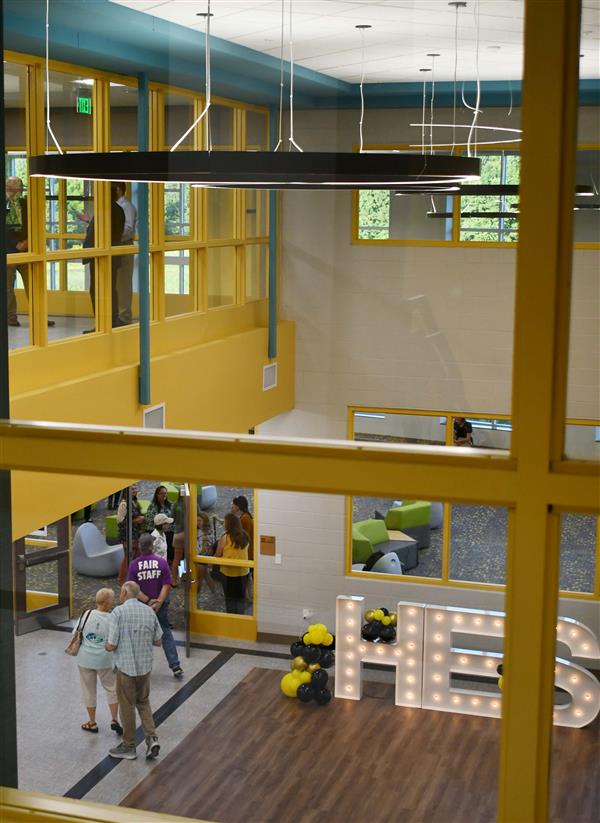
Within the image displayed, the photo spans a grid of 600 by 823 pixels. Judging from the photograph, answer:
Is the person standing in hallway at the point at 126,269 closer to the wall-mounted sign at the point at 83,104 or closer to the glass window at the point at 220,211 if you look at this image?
the glass window at the point at 220,211

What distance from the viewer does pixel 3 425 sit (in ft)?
6.02

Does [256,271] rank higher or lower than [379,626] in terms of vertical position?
higher

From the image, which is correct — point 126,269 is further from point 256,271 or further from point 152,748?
point 152,748

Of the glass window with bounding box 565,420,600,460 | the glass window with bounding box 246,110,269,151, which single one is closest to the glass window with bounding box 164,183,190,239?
the glass window with bounding box 246,110,269,151

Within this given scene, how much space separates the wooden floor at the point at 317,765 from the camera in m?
2.00

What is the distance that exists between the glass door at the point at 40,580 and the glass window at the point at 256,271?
1.19m

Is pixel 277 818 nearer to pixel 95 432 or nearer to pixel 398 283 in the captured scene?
pixel 95 432

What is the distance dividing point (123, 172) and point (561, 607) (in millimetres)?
1897

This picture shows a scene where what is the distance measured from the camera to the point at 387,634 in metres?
1.95

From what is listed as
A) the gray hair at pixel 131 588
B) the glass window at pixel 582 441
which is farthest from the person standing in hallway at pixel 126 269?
the glass window at pixel 582 441

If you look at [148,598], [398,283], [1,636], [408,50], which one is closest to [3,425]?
[148,598]

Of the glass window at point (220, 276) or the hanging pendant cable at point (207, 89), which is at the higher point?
the hanging pendant cable at point (207, 89)

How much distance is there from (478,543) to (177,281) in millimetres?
2228

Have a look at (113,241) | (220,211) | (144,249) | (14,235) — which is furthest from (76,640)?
(220,211)
